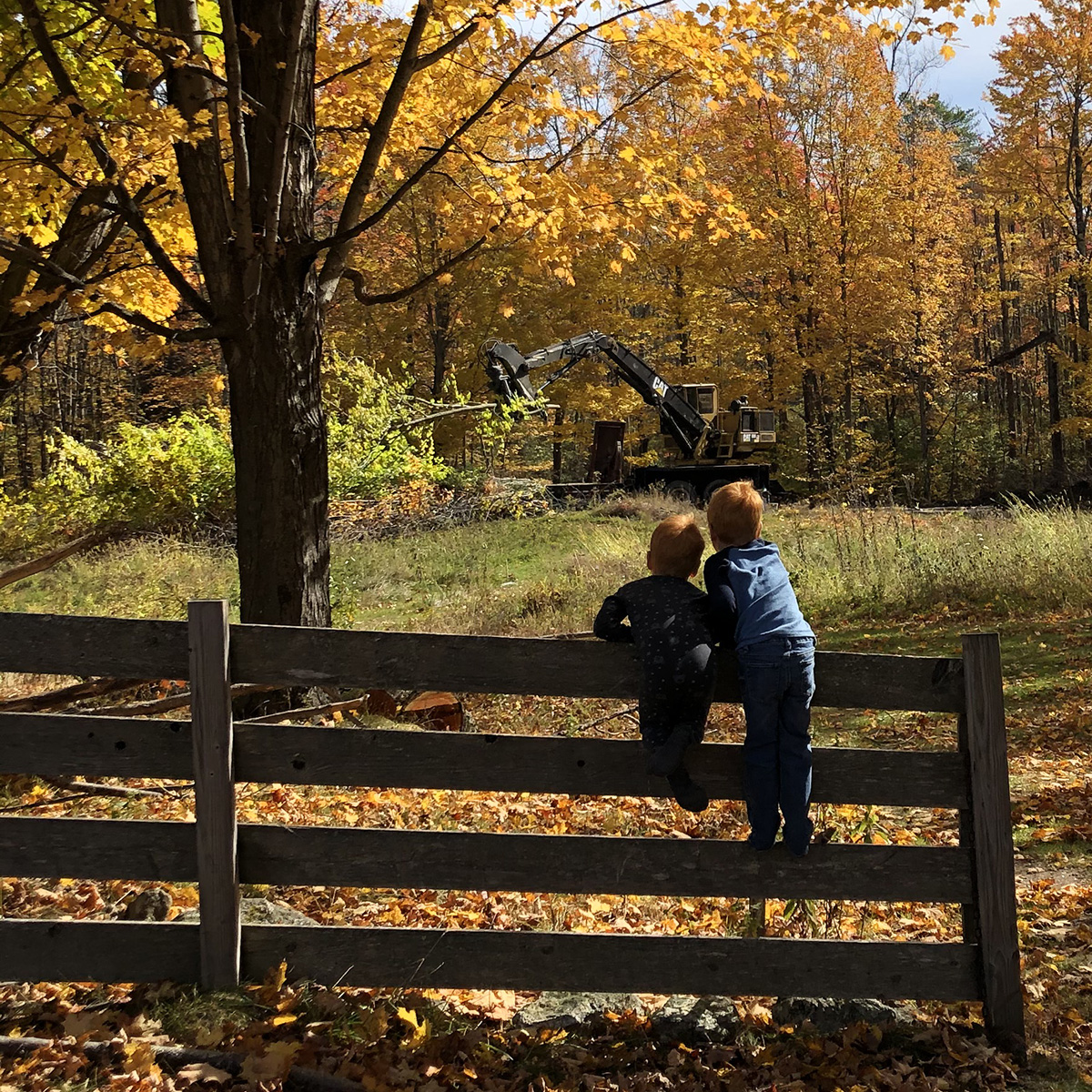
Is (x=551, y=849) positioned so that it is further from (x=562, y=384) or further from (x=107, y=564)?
(x=562, y=384)

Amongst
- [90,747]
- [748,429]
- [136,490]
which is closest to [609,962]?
[90,747]

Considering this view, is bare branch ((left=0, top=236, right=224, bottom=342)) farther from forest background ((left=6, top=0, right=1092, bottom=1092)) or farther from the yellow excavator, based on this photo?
the yellow excavator

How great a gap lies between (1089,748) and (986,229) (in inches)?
1185

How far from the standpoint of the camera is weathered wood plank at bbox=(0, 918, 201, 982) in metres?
3.37

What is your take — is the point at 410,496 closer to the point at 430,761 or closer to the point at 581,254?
the point at 581,254

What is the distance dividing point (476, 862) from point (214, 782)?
911 mm

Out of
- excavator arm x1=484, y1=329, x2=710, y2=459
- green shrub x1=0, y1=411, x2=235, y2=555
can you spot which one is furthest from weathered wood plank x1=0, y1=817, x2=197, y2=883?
excavator arm x1=484, y1=329, x2=710, y2=459

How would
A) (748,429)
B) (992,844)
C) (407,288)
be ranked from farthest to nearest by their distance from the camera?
(748,429), (407,288), (992,844)

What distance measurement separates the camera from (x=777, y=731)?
11.2ft

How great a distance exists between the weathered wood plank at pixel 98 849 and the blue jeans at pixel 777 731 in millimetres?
1878

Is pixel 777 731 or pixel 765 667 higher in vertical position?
pixel 765 667

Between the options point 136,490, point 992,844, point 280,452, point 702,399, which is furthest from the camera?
point 702,399

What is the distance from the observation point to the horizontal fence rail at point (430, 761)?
133 inches

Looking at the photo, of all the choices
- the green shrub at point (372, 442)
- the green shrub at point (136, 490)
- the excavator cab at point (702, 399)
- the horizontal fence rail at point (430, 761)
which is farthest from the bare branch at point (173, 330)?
the excavator cab at point (702, 399)
